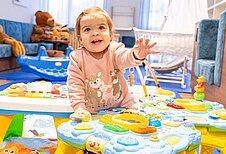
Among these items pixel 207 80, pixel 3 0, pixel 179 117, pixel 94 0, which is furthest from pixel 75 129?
pixel 94 0

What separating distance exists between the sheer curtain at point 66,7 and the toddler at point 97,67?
180 inches

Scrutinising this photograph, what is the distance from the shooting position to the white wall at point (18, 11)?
12.8 ft

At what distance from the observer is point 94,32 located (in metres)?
0.86

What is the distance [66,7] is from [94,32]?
4704 mm

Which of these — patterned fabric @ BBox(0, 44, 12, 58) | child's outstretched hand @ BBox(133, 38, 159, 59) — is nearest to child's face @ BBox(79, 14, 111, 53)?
child's outstretched hand @ BBox(133, 38, 159, 59)

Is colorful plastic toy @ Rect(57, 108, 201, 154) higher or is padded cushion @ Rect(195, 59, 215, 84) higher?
padded cushion @ Rect(195, 59, 215, 84)

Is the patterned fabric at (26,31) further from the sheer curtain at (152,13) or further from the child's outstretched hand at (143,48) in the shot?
the child's outstretched hand at (143,48)

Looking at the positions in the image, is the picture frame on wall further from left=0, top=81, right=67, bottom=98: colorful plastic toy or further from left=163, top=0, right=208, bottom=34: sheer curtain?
left=0, top=81, right=67, bottom=98: colorful plastic toy

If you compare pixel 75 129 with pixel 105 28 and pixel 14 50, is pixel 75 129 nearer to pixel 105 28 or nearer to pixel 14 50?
pixel 105 28

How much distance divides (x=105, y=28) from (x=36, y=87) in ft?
1.70

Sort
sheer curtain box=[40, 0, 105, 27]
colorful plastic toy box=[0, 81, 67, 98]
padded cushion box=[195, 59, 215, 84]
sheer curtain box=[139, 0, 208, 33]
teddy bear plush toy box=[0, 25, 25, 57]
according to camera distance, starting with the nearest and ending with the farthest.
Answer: colorful plastic toy box=[0, 81, 67, 98] < padded cushion box=[195, 59, 215, 84] < sheer curtain box=[139, 0, 208, 33] < teddy bear plush toy box=[0, 25, 25, 57] < sheer curtain box=[40, 0, 105, 27]

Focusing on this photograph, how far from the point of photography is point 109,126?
2.16 feet

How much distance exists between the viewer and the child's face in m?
0.87

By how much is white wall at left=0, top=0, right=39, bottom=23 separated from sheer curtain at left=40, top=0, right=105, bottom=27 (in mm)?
278
